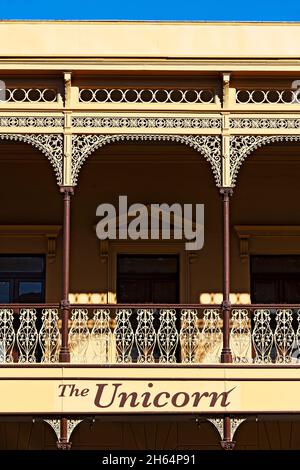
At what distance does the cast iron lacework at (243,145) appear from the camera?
1409 cm

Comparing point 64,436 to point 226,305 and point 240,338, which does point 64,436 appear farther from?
point 240,338

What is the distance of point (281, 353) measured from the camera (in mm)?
15086

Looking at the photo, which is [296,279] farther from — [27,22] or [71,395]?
[27,22]

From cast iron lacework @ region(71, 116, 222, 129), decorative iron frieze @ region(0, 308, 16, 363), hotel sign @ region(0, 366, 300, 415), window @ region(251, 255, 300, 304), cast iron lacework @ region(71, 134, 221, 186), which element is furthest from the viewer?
window @ region(251, 255, 300, 304)

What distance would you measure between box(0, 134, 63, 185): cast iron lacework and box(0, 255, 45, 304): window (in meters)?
3.06

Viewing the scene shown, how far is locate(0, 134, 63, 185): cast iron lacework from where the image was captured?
1401cm
